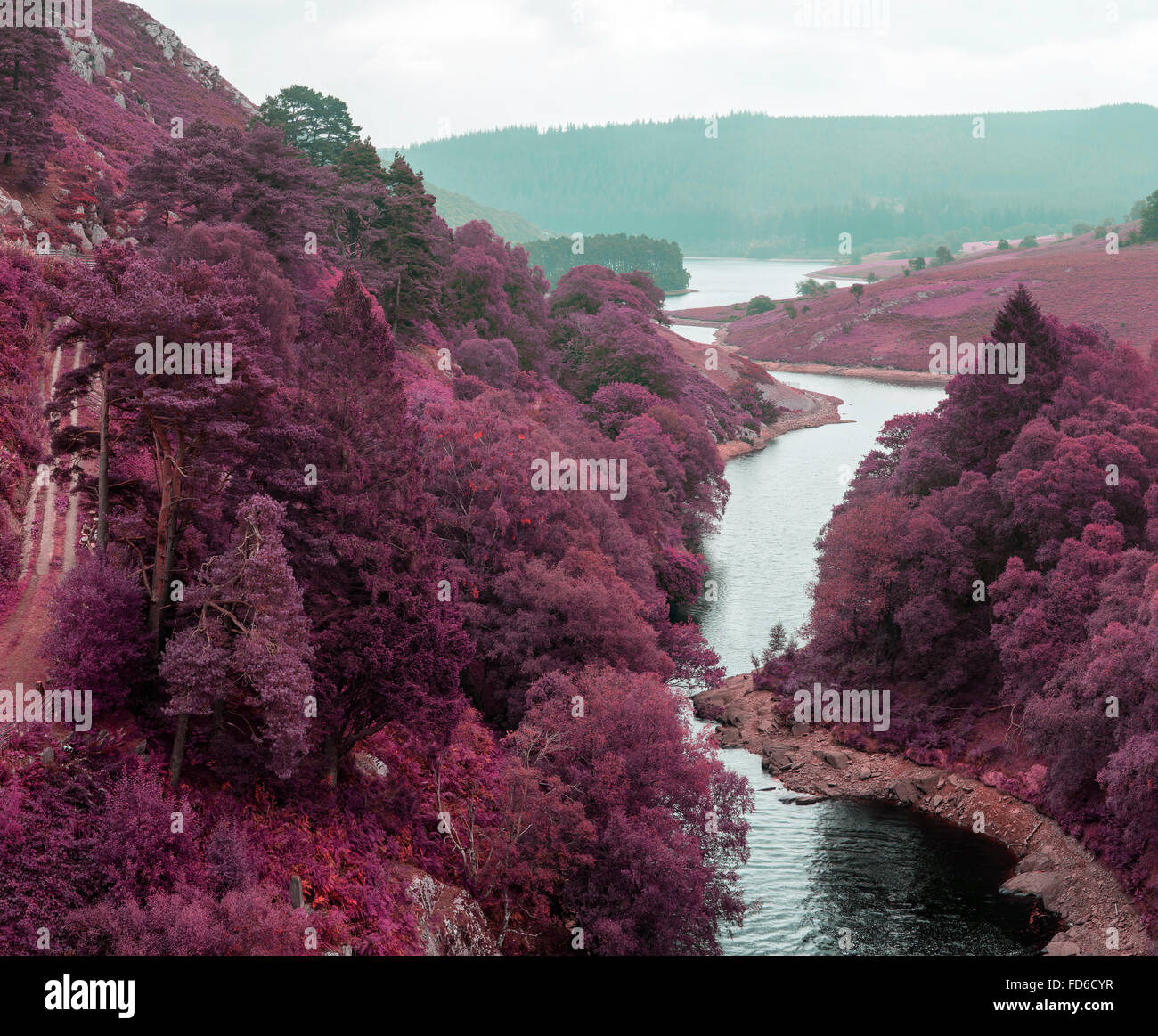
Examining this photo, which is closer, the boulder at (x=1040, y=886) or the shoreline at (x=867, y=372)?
the boulder at (x=1040, y=886)

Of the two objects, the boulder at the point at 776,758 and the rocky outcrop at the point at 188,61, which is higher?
the rocky outcrop at the point at 188,61

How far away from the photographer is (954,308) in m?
178

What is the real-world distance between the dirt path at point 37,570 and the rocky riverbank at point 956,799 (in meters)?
30.5

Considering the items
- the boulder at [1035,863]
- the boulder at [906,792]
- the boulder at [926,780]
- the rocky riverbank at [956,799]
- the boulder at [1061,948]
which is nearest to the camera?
the boulder at [1061,948]

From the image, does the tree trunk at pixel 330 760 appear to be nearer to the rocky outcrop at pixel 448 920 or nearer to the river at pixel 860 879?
the rocky outcrop at pixel 448 920

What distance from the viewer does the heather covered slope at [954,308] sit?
151 meters

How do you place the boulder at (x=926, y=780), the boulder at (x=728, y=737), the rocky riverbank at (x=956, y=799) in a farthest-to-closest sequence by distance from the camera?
1. the boulder at (x=728, y=737)
2. the boulder at (x=926, y=780)
3. the rocky riverbank at (x=956, y=799)

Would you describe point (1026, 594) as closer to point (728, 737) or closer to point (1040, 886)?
point (1040, 886)

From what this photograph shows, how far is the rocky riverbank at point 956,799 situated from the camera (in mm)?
33281

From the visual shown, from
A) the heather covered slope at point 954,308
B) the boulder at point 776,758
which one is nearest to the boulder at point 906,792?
the boulder at point 776,758

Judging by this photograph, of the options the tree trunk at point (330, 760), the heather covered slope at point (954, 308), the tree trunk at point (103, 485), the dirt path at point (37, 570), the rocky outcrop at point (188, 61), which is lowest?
the tree trunk at point (330, 760)

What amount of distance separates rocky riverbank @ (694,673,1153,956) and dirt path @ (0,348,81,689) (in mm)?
30508
